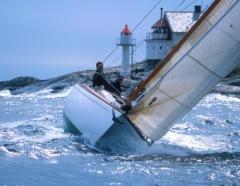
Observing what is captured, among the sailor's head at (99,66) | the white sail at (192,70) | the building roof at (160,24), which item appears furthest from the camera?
the building roof at (160,24)

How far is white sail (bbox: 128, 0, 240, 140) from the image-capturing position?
11438 mm

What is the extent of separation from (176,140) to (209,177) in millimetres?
6408

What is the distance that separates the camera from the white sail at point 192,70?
11.4 metres

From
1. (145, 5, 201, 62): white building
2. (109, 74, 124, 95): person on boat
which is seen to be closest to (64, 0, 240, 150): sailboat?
(109, 74, 124, 95): person on boat

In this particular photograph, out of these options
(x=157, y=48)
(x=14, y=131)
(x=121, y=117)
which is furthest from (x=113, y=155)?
(x=157, y=48)

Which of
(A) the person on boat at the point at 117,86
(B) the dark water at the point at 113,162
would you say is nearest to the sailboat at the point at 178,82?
(B) the dark water at the point at 113,162

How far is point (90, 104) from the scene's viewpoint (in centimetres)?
1392

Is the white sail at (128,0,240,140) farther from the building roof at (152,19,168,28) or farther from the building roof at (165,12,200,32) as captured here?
the building roof at (152,19,168,28)

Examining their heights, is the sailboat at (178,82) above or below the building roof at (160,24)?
below

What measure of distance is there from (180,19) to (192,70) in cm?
5434

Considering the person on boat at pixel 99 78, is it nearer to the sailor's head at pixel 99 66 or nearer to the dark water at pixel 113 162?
the sailor's head at pixel 99 66

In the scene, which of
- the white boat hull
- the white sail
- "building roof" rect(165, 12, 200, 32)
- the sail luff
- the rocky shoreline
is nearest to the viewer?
the white sail

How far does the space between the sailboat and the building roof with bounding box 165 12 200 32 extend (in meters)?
51.1

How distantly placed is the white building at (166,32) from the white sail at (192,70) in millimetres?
50989
